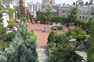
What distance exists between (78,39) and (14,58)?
20.2 feet

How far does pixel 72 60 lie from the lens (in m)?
4.29

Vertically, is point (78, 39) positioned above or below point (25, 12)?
below

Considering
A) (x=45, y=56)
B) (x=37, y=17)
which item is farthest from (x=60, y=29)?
(x=37, y=17)

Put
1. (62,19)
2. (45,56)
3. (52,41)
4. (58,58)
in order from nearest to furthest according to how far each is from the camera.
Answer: (58,58)
(45,56)
(52,41)
(62,19)

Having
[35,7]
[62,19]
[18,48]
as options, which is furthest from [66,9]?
[35,7]

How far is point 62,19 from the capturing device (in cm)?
1833

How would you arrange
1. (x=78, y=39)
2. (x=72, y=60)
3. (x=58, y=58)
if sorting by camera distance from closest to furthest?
1. (x=72, y=60)
2. (x=58, y=58)
3. (x=78, y=39)

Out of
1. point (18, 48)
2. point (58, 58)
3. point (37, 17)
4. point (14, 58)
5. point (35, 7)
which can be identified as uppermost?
point (35, 7)

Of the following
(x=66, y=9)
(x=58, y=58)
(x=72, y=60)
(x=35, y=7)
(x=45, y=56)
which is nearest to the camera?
(x=72, y=60)

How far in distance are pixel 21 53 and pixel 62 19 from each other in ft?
48.9

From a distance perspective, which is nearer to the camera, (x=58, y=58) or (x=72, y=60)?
(x=72, y=60)

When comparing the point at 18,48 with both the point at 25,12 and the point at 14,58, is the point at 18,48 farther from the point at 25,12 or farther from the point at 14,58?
the point at 25,12

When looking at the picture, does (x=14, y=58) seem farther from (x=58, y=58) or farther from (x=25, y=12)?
(x=25, y=12)

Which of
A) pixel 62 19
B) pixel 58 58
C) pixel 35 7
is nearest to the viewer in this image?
pixel 58 58
